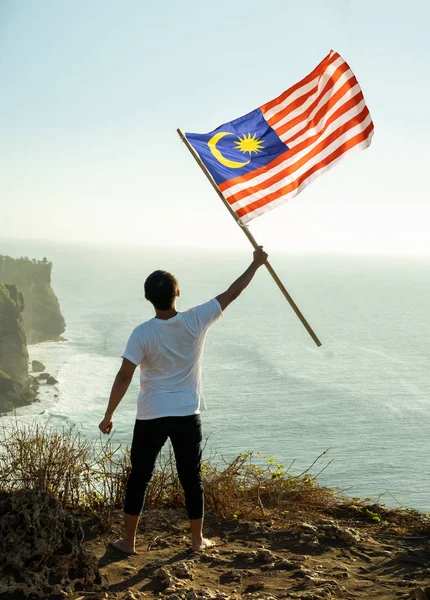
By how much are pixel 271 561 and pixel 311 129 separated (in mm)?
4319

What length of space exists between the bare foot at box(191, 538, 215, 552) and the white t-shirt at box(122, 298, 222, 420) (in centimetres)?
101

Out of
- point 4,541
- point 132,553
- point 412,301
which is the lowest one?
point 132,553

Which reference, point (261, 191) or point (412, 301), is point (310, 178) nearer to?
point (261, 191)

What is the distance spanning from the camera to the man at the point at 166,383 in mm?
4293

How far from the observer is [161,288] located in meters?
4.27

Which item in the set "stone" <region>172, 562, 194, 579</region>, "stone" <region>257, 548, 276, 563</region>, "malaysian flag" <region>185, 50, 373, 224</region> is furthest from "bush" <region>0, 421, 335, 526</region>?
"malaysian flag" <region>185, 50, 373, 224</region>

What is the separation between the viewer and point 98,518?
535cm

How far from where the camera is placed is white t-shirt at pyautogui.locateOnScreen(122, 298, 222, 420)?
14.2 ft

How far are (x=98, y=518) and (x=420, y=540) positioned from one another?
100 inches

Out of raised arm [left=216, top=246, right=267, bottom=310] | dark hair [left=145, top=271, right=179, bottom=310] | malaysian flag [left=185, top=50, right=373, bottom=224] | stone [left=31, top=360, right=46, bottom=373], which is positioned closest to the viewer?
dark hair [left=145, top=271, right=179, bottom=310]

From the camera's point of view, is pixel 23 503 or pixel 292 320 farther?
pixel 292 320

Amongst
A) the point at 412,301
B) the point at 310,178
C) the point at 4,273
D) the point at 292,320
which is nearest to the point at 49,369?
the point at 4,273

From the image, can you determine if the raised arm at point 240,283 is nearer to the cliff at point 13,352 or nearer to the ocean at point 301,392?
the ocean at point 301,392

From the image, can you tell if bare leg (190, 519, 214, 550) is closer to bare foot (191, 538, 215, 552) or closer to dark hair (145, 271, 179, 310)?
bare foot (191, 538, 215, 552)
